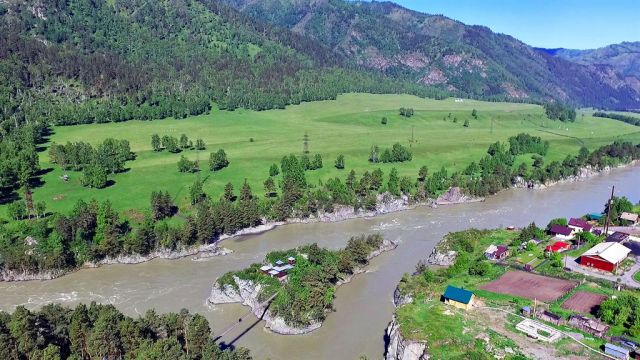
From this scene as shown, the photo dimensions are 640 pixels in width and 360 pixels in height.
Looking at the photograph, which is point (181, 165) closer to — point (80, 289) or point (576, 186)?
point (80, 289)

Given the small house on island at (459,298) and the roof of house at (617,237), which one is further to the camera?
the roof of house at (617,237)

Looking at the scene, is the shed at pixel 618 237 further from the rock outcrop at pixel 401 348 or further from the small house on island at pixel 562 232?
the rock outcrop at pixel 401 348

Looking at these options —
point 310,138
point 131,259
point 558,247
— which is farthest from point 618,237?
point 310,138

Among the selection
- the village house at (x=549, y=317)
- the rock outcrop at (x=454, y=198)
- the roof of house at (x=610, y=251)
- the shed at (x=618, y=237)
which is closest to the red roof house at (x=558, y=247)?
the roof of house at (x=610, y=251)

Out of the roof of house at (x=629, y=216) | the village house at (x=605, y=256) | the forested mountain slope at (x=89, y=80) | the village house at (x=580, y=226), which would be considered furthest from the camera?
the forested mountain slope at (x=89, y=80)

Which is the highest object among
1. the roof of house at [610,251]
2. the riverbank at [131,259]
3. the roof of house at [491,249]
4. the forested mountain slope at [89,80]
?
the forested mountain slope at [89,80]

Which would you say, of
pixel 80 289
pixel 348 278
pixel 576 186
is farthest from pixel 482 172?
pixel 80 289

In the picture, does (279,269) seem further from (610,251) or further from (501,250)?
(610,251)

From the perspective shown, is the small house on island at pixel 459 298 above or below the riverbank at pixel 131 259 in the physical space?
above
